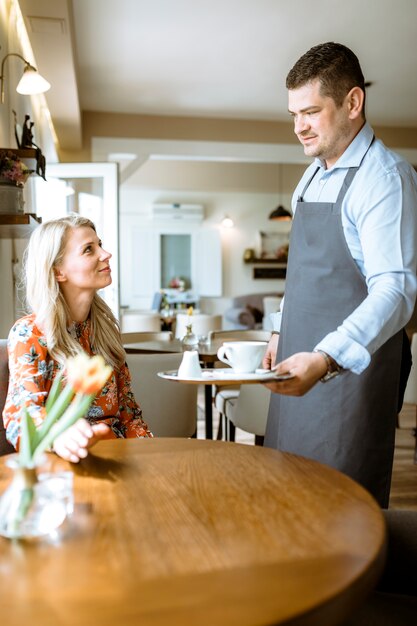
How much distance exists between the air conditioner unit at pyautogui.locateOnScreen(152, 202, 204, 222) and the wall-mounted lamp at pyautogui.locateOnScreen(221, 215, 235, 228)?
18.7 inches

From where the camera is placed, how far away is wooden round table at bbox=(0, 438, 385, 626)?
686 mm

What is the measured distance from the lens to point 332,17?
185 inches

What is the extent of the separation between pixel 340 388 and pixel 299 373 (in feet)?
1.07

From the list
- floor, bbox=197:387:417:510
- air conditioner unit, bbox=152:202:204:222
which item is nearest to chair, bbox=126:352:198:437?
floor, bbox=197:387:417:510

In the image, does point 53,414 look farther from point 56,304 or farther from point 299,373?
point 56,304

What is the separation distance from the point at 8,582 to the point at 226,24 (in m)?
4.78

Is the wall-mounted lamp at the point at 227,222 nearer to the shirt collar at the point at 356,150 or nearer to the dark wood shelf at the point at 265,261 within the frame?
the dark wood shelf at the point at 265,261

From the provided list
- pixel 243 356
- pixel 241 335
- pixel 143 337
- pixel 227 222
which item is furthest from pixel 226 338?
pixel 227 222

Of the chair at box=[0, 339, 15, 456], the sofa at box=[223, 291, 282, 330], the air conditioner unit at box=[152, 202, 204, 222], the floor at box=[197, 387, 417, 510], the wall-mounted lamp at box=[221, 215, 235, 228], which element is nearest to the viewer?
the chair at box=[0, 339, 15, 456]

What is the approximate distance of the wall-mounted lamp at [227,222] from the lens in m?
13.0

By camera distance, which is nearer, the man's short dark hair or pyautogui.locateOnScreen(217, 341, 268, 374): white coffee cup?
pyautogui.locateOnScreen(217, 341, 268, 374): white coffee cup

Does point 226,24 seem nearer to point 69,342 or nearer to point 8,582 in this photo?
point 69,342

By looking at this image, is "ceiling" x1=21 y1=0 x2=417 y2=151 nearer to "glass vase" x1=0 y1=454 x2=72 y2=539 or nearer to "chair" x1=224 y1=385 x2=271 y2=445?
"chair" x1=224 y1=385 x2=271 y2=445

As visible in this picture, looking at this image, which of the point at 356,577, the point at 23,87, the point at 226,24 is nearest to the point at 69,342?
the point at 356,577
